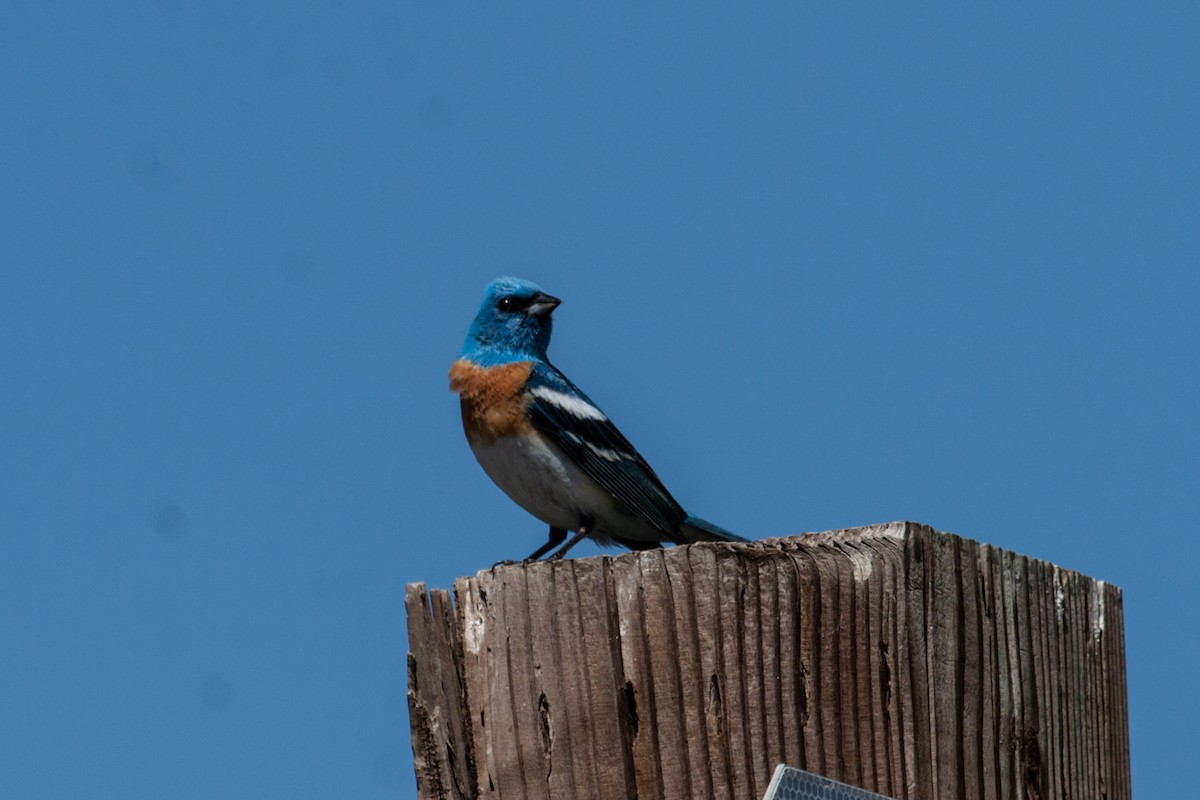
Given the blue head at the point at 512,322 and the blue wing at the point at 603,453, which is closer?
the blue wing at the point at 603,453

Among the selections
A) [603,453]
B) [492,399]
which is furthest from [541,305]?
[603,453]

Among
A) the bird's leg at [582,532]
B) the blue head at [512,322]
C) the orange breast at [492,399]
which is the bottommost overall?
the bird's leg at [582,532]

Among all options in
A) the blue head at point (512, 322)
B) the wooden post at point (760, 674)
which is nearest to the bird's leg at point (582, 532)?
the blue head at point (512, 322)

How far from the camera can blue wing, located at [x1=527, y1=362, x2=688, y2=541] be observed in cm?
796

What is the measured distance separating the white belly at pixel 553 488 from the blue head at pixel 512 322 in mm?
944

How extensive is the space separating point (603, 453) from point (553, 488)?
1.15ft

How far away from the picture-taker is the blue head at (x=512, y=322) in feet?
29.5

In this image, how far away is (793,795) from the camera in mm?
2992

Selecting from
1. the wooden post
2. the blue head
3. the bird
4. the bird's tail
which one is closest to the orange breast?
the bird

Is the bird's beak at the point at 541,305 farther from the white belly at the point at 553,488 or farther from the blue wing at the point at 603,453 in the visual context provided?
the white belly at the point at 553,488

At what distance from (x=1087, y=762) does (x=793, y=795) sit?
3.27 feet

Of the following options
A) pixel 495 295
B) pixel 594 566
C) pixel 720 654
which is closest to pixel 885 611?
pixel 720 654

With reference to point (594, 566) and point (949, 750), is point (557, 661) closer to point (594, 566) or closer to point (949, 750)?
point (594, 566)

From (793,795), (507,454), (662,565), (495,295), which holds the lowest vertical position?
(793,795)
